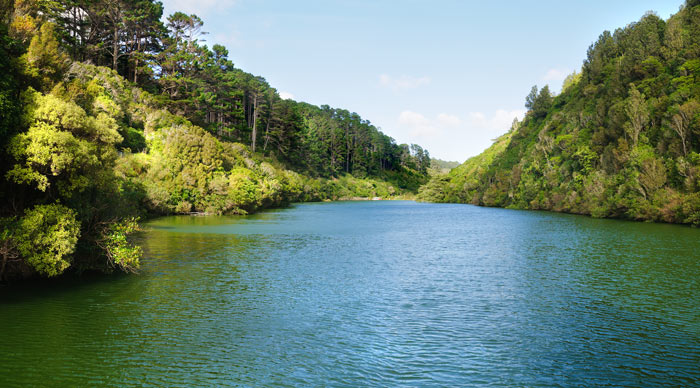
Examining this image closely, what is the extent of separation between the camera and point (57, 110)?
775 inches

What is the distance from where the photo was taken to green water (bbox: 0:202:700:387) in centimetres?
1307

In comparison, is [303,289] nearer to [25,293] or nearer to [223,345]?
[223,345]

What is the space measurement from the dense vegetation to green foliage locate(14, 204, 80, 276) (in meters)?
0.05

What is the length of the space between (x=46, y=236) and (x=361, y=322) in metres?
13.7

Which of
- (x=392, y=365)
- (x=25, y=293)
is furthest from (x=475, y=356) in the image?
(x=25, y=293)

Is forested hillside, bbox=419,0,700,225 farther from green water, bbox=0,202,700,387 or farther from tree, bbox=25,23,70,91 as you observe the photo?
tree, bbox=25,23,70,91

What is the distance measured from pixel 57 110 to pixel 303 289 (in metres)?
13.9

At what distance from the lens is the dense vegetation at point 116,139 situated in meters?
19.2

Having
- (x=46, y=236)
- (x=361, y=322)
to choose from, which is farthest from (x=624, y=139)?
(x=46, y=236)

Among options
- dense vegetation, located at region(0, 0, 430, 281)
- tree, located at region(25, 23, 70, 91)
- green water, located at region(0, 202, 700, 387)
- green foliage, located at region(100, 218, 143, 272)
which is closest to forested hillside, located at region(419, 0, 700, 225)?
green water, located at region(0, 202, 700, 387)

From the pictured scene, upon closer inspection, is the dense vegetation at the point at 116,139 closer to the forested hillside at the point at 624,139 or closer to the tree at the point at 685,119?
the forested hillside at the point at 624,139

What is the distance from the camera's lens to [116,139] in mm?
22750

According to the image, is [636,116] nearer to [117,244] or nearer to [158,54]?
[117,244]

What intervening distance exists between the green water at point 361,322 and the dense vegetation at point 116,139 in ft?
10.6
